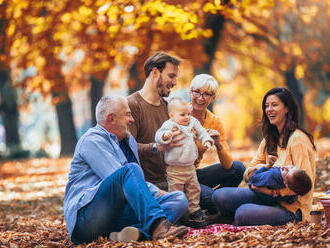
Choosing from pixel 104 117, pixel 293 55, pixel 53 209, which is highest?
pixel 293 55

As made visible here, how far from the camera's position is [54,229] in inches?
241

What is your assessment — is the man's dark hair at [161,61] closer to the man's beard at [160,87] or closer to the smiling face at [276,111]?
the man's beard at [160,87]

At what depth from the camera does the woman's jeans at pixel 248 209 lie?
5.01m

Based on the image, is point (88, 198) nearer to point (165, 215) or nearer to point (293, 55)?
point (165, 215)

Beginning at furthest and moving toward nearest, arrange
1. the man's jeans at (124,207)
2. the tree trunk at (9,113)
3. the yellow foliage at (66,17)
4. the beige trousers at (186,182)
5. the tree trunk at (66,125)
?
the tree trunk at (66,125) → the tree trunk at (9,113) → the yellow foliage at (66,17) → the beige trousers at (186,182) → the man's jeans at (124,207)

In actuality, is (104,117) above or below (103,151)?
above

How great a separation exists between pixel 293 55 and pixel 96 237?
16059 mm

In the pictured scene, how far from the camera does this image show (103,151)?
4.64m

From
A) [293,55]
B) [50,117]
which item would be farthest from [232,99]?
[50,117]

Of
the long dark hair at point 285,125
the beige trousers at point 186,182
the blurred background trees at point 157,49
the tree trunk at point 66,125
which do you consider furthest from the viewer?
the tree trunk at point 66,125

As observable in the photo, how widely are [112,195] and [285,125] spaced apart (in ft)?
5.99

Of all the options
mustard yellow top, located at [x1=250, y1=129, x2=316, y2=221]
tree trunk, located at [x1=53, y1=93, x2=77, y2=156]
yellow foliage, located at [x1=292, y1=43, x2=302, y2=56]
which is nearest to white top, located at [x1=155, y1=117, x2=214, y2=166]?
mustard yellow top, located at [x1=250, y1=129, x2=316, y2=221]

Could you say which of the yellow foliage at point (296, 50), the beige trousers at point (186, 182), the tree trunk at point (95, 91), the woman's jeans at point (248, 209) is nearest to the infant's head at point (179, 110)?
the beige trousers at point (186, 182)

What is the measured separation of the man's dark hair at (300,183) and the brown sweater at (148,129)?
158 centimetres
